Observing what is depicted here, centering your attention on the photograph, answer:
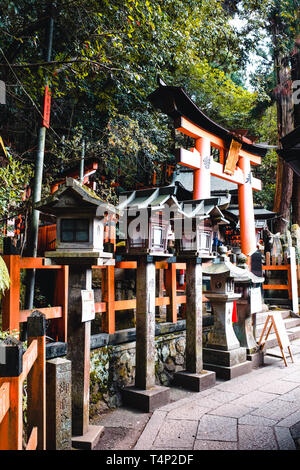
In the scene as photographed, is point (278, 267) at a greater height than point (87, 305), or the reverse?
point (278, 267)

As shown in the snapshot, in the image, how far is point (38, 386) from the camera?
2750mm

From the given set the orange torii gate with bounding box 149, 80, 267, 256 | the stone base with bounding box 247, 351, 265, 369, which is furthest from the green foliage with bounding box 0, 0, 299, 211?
the stone base with bounding box 247, 351, 265, 369

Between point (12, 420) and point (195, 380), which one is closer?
point (12, 420)

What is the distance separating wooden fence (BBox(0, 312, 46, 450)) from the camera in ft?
6.35

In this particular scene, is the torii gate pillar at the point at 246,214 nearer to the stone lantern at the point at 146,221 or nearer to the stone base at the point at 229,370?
the stone base at the point at 229,370

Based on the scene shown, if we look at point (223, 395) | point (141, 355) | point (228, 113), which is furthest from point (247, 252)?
point (228, 113)

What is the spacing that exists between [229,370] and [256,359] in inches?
45.5

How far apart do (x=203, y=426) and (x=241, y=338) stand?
3.10 m

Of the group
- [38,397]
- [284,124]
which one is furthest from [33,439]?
[284,124]

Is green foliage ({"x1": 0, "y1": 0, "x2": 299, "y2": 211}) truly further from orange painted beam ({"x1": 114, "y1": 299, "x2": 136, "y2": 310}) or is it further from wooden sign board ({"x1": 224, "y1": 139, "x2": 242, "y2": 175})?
orange painted beam ({"x1": 114, "y1": 299, "x2": 136, "y2": 310})

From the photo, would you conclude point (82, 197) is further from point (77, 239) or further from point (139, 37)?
point (139, 37)

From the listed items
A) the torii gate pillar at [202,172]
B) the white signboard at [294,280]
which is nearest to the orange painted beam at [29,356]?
the torii gate pillar at [202,172]

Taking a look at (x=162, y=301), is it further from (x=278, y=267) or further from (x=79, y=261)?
(x=278, y=267)

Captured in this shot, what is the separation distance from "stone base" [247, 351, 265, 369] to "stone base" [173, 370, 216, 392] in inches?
56.2
